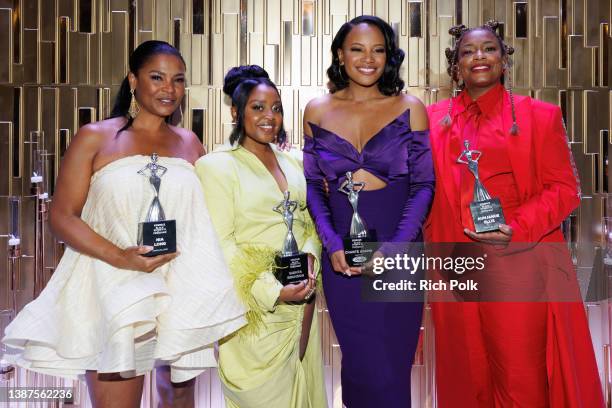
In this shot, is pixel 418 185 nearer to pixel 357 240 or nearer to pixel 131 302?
pixel 357 240

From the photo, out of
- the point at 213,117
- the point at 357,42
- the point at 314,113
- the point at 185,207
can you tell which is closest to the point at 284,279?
the point at 185,207

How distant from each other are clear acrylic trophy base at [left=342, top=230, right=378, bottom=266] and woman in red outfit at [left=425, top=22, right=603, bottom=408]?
441 mm

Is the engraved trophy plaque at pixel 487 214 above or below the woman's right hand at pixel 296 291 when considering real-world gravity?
above

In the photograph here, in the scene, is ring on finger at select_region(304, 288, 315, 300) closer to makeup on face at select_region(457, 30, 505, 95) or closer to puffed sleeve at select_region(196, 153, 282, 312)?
puffed sleeve at select_region(196, 153, 282, 312)

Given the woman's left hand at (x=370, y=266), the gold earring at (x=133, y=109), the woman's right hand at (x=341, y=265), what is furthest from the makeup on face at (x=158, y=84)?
the woman's left hand at (x=370, y=266)

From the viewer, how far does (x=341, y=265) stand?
2.19 m

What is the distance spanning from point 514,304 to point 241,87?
4.51 ft

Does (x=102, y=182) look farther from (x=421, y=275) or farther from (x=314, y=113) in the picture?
(x=421, y=275)

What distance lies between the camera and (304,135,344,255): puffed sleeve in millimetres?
2240

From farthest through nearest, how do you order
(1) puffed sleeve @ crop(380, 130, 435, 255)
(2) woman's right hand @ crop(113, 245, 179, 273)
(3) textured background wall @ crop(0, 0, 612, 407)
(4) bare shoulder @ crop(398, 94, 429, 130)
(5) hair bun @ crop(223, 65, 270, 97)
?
(3) textured background wall @ crop(0, 0, 612, 407), (5) hair bun @ crop(223, 65, 270, 97), (4) bare shoulder @ crop(398, 94, 429, 130), (1) puffed sleeve @ crop(380, 130, 435, 255), (2) woman's right hand @ crop(113, 245, 179, 273)

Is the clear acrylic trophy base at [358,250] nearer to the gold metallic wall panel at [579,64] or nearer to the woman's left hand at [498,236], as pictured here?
the woman's left hand at [498,236]

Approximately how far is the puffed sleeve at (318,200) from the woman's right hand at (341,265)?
2cm

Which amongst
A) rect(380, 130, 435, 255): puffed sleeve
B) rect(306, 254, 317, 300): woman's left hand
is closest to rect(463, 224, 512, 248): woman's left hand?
rect(380, 130, 435, 255): puffed sleeve

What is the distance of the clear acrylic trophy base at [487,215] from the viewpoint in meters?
2.21
